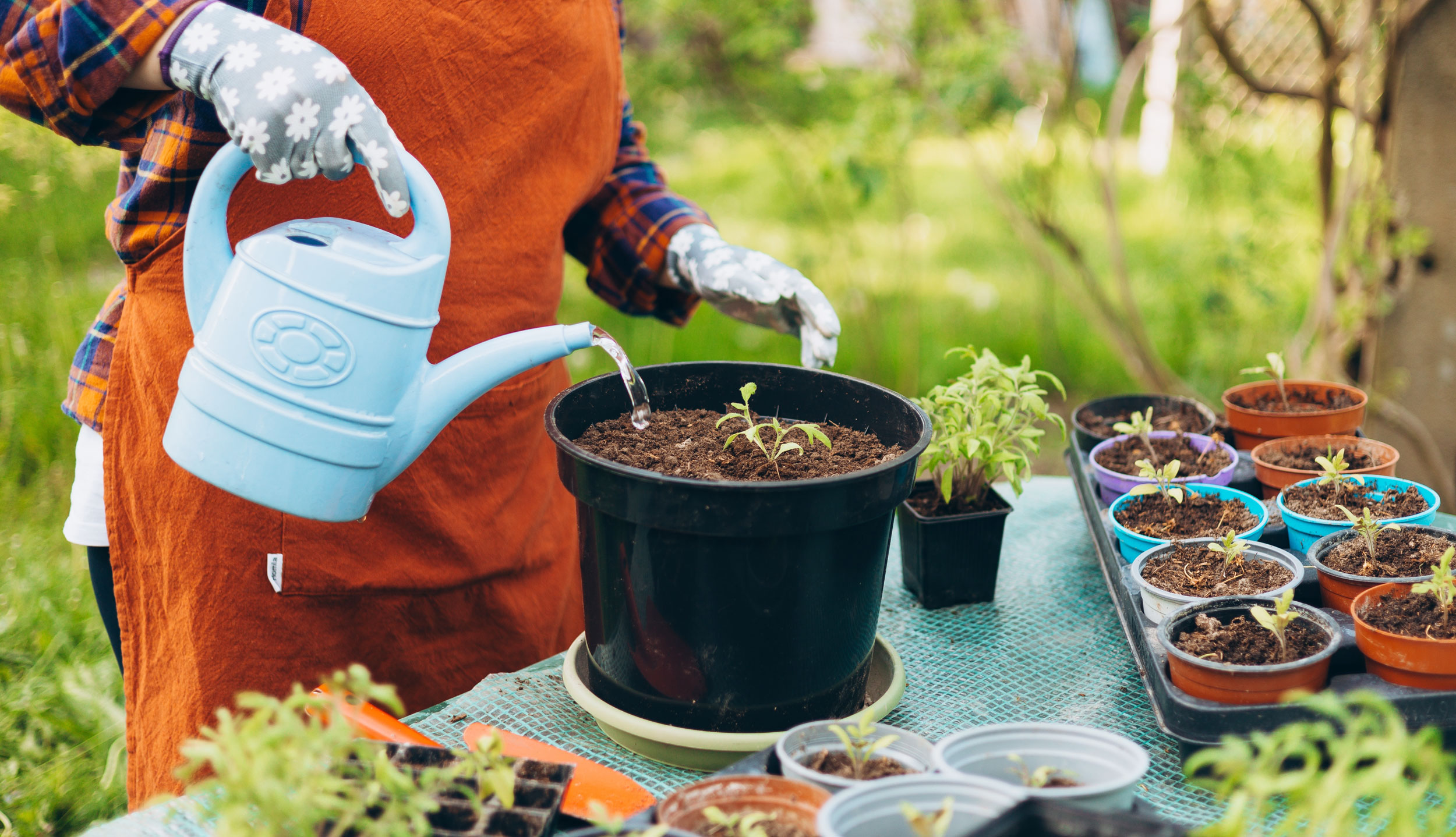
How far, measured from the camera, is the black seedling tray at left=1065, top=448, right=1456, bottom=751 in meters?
0.86

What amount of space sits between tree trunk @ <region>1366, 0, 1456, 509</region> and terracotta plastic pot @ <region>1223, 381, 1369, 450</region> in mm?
943

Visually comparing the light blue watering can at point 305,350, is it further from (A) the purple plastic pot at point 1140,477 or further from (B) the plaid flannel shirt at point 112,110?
(A) the purple plastic pot at point 1140,477

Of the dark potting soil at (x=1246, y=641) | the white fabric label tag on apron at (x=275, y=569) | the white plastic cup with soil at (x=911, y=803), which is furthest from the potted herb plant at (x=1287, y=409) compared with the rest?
the white fabric label tag on apron at (x=275, y=569)

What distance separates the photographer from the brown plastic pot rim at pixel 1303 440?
50.9 inches

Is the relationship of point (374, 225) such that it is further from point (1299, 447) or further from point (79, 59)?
point (1299, 447)

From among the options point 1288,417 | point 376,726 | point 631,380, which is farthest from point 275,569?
point 1288,417

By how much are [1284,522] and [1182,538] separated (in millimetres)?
146

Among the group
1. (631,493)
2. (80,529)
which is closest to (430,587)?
(80,529)

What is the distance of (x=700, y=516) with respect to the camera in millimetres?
842

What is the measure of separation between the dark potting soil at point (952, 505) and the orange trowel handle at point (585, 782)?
535 millimetres

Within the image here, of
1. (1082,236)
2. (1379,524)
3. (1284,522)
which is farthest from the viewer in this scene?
(1082,236)

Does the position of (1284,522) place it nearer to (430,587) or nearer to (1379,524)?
(1379,524)

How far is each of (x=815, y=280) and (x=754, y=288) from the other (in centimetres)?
269

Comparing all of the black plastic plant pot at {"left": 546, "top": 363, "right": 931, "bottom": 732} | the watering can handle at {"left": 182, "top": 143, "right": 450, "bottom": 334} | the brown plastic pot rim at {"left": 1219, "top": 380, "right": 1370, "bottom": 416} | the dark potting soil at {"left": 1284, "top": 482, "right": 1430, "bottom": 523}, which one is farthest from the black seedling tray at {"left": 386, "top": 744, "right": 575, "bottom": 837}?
the brown plastic pot rim at {"left": 1219, "top": 380, "right": 1370, "bottom": 416}
